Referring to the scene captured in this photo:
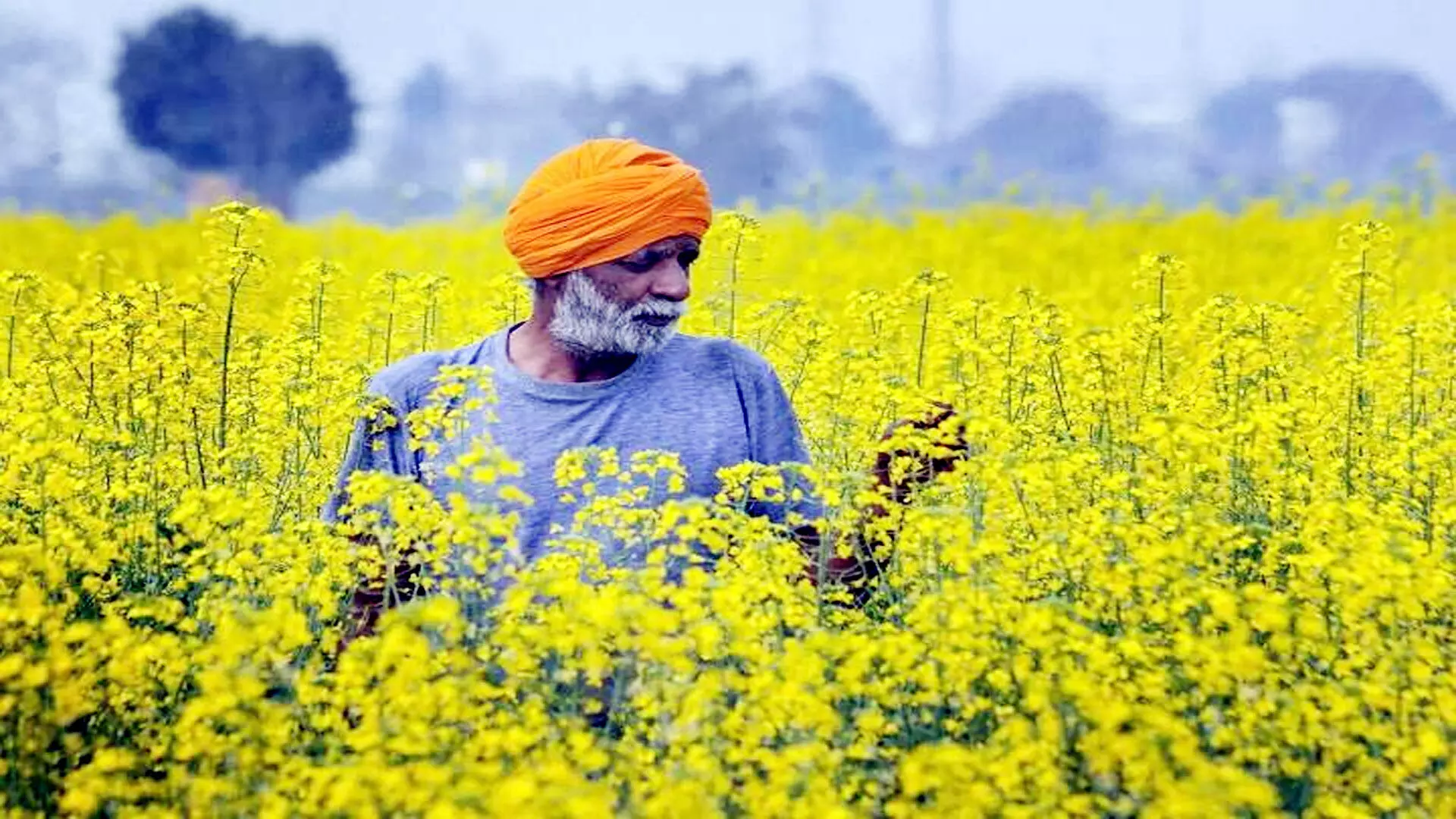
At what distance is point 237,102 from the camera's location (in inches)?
1334

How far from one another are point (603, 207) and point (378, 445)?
0.80 metres

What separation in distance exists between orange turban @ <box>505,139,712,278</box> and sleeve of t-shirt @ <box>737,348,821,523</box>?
0.38 metres

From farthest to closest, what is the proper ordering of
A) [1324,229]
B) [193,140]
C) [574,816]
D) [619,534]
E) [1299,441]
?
[193,140] → [1324,229] → [1299,441] → [619,534] → [574,816]

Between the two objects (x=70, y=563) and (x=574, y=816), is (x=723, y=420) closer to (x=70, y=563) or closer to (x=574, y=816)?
(x=70, y=563)

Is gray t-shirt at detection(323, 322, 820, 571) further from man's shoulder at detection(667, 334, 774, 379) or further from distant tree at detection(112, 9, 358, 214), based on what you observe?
distant tree at detection(112, 9, 358, 214)

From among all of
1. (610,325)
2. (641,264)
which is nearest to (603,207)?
(641,264)

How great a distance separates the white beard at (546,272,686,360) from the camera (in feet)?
13.2

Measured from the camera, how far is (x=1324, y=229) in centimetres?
1341

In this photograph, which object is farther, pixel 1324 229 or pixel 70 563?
pixel 1324 229

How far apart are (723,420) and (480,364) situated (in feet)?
2.06

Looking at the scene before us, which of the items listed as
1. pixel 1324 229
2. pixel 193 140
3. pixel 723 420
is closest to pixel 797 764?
pixel 723 420

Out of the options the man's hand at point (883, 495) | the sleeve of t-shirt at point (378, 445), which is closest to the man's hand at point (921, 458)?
the man's hand at point (883, 495)

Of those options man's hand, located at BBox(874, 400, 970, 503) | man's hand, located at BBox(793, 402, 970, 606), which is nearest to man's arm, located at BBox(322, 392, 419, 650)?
man's hand, located at BBox(793, 402, 970, 606)

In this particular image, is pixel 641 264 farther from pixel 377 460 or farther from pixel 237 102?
pixel 237 102
